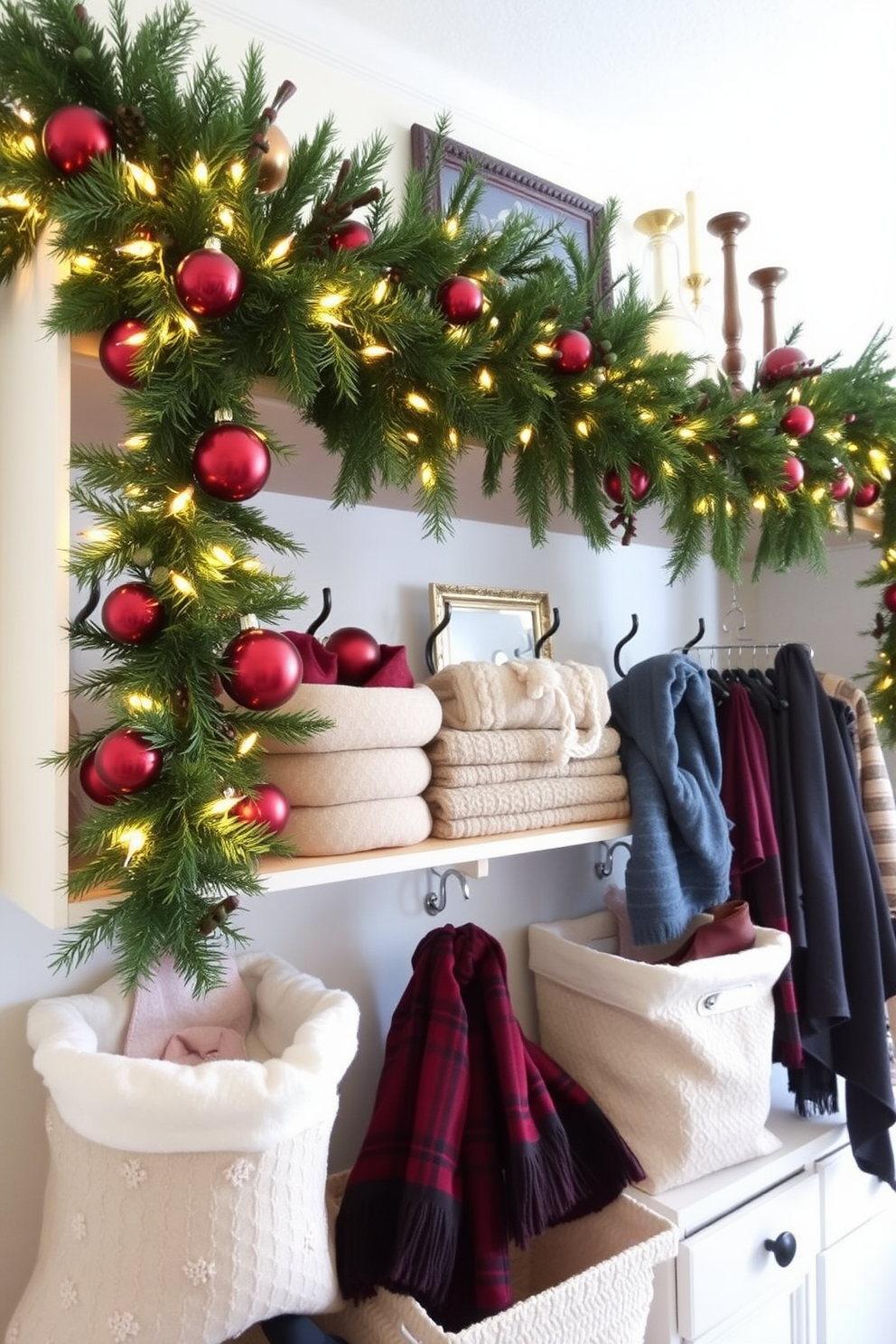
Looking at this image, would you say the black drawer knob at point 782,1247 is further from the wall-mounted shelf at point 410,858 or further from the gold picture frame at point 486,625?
the gold picture frame at point 486,625

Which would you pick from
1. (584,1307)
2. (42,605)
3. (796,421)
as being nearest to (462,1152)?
(584,1307)

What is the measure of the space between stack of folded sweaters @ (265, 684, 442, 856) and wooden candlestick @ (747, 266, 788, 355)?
0.92 meters

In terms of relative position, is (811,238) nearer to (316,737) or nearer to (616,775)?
(616,775)

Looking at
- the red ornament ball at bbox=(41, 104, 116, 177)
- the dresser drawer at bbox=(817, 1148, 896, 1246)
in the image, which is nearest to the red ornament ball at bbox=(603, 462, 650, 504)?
the red ornament ball at bbox=(41, 104, 116, 177)

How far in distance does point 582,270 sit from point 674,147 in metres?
0.81

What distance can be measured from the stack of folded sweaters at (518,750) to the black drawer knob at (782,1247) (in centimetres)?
59

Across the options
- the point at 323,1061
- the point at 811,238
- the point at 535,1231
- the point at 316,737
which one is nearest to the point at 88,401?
the point at 316,737

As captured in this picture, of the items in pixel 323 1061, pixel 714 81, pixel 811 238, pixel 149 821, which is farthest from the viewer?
pixel 811 238

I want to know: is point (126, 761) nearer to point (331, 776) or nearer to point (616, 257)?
point (331, 776)

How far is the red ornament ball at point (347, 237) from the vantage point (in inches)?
28.2

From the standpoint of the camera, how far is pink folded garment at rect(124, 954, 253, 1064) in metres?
0.86

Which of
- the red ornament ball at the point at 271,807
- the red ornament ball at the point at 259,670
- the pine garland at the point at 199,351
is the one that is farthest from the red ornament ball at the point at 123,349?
the red ornament ball at the point at 271,807

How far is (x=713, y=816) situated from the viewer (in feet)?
3.48

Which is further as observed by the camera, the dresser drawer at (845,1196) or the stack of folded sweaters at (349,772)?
the dresser drawer at (845,1196)
